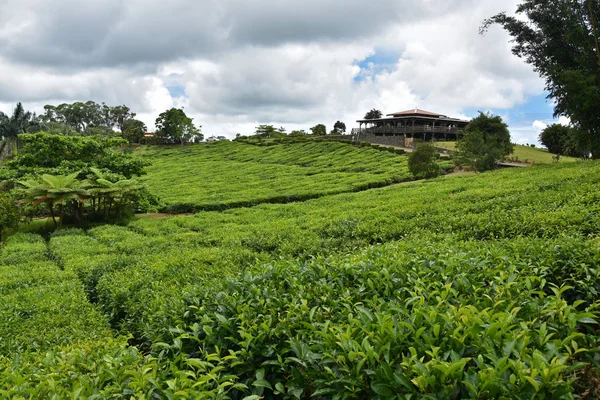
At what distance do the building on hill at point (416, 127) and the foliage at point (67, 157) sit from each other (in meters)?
38.9

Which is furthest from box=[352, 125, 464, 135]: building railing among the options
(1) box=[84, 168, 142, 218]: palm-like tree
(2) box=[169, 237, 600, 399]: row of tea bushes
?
(2) box=[169, 237, 600, 399]: row of tea bushes

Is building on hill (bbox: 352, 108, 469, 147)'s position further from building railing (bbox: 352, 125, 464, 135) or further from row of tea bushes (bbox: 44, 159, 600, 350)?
row of tea bushes (bbox: 44, 159, 600, 350)

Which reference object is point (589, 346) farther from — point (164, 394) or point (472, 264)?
point (164, 394)

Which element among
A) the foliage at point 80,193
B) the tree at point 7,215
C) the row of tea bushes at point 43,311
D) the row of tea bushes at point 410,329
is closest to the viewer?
the row of tea bushes at point 410,329

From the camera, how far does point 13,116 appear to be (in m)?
43.4

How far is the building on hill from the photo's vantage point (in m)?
58.0

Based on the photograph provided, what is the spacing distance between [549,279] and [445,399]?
263 centimetres

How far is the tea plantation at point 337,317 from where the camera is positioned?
239cm

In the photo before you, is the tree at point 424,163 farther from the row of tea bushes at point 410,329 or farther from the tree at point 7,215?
the row of tea bushes at point 410,329

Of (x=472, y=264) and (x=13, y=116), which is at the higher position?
(x=13, y=116)

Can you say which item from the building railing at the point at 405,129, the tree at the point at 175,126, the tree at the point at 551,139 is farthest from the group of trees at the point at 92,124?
the tree at the point at 551,139

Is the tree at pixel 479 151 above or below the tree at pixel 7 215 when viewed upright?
above

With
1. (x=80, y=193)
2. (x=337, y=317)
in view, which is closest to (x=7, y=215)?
(x=80, y=193)

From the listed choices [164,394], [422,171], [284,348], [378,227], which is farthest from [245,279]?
[422,171]
